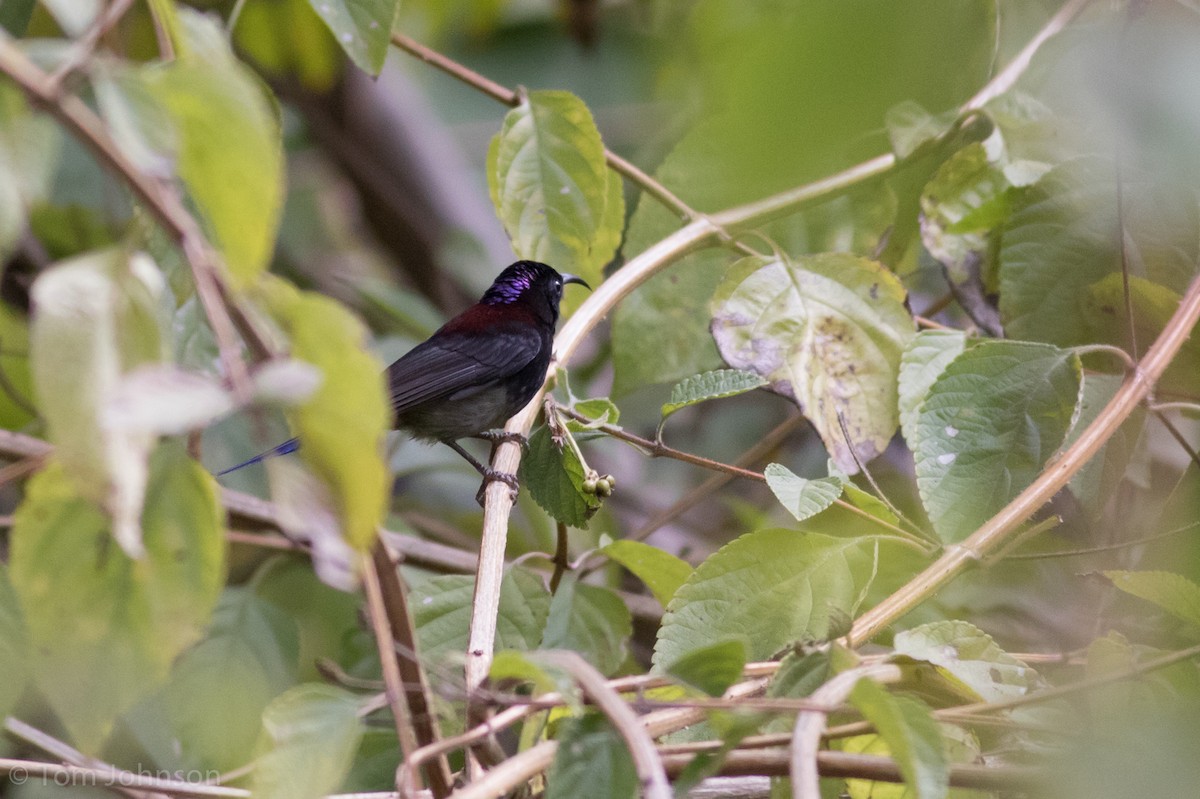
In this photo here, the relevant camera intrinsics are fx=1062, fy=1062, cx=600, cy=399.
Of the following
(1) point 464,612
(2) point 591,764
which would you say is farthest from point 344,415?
(1) point 464,612

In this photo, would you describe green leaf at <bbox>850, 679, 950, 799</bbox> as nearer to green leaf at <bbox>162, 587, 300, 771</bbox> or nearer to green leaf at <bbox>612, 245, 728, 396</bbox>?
green leaf at <bbox>612, 245, 728, 396</bbox>

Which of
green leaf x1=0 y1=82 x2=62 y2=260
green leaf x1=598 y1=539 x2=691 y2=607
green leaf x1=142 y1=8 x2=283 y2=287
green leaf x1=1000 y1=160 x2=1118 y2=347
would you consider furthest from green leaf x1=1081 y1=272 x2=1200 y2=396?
green leaf x1=0 y1=82 x2=62 y2=260

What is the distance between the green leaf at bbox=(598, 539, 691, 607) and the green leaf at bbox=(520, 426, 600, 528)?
0.09 metres

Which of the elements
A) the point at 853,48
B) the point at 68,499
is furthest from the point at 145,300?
the point at 853,48

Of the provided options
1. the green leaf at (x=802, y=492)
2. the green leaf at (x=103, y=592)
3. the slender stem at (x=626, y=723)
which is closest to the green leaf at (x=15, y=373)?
the green leaf at (x=103, y=592)

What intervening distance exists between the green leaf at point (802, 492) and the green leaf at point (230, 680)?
1387 mm

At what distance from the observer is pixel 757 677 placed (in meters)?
1.68

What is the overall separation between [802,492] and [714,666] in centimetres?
54

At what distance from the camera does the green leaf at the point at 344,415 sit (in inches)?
34.9

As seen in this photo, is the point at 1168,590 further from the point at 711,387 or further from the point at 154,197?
the point at 154,197

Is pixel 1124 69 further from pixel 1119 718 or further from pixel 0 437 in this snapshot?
pixel 0 437

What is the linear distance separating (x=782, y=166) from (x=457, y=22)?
585 cm

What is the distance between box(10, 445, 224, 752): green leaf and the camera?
105cm

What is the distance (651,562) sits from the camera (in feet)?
7.09
